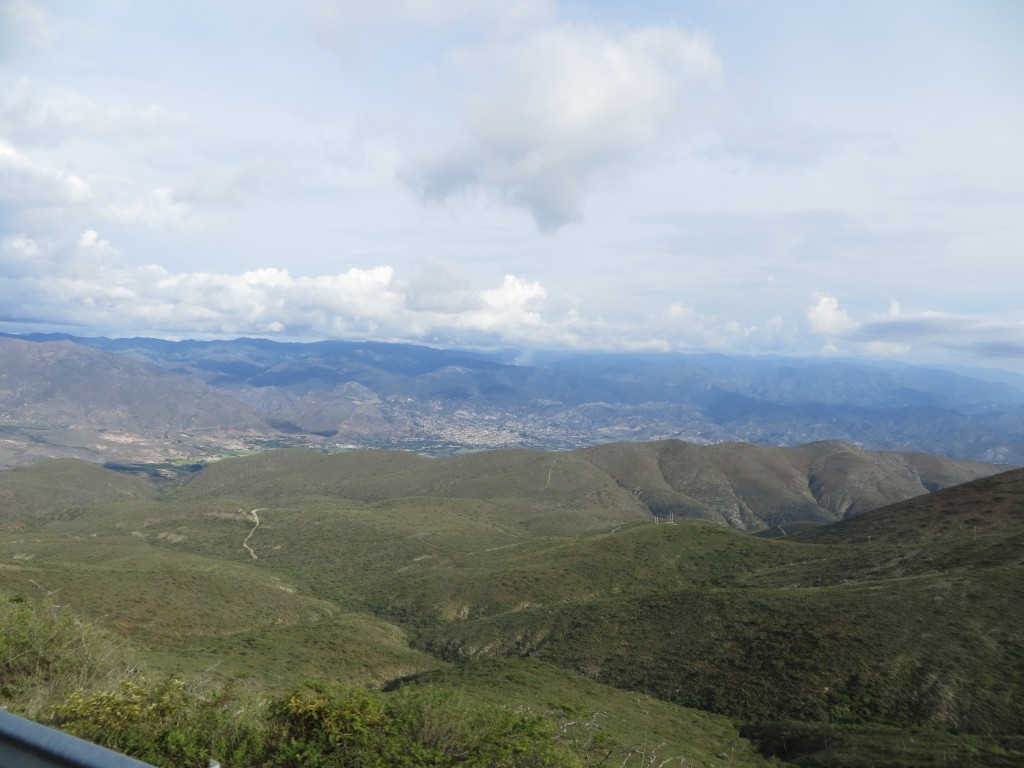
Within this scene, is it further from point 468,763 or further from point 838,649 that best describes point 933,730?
point 468,763

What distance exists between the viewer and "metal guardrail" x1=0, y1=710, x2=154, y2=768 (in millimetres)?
4477

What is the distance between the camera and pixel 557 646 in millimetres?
56219

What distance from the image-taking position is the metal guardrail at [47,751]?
14.7ft

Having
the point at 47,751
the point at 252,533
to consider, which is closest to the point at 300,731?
the point at 47,751

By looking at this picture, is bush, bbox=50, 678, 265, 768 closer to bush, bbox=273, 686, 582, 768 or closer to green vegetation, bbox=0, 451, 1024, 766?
green vegetation, bbox=0, 451, 1024, 766

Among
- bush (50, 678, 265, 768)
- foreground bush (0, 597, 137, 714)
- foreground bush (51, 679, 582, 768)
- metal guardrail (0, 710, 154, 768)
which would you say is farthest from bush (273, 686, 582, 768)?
metal guardrail (0, 710, 154, 768)

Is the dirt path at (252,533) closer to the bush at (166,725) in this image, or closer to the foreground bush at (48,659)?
the foreground bush at (48,659)

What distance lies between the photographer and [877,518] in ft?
340

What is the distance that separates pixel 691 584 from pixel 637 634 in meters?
25.4

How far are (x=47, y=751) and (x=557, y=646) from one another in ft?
186

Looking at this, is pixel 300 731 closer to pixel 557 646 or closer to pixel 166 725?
pixel 166 725

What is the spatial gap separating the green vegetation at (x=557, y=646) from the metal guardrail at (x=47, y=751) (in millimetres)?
6366

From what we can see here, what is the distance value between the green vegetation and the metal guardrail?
6.37m

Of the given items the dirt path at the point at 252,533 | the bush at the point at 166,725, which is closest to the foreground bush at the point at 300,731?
the bush at the point at 166,725
